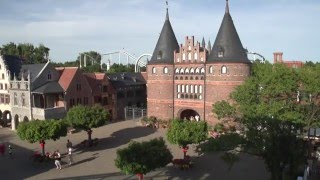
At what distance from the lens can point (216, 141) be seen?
20828 millimetres

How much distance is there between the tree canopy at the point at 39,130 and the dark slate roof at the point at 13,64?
919 inches

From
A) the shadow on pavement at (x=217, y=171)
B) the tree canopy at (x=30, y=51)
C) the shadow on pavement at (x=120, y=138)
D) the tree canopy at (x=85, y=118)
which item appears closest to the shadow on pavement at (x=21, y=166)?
the shadow on pavement at (x=120, y=138)

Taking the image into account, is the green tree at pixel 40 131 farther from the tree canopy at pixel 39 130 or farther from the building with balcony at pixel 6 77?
the building with balcony at pixel 6 77

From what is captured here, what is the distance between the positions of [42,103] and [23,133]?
19.5 metres

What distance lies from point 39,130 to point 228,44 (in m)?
26.2

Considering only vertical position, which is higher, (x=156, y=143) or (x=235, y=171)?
(x=156, y=143)

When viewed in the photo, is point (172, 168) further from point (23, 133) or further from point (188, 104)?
point (188, 104)

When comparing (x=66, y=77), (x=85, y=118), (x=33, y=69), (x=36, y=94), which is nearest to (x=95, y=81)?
(x=66, y=77)

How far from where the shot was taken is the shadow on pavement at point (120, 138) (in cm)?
3847

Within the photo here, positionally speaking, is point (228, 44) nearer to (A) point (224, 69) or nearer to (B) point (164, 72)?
(A) point (224, 69)

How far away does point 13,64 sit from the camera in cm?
5478

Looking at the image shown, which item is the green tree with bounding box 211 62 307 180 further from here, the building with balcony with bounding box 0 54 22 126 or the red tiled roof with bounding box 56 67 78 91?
the building with balcony with bounding box 0 54 22 126

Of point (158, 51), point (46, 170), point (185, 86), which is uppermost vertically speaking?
point (158, 51)

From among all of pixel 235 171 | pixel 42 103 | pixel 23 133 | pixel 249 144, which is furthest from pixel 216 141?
pixel 42 103
